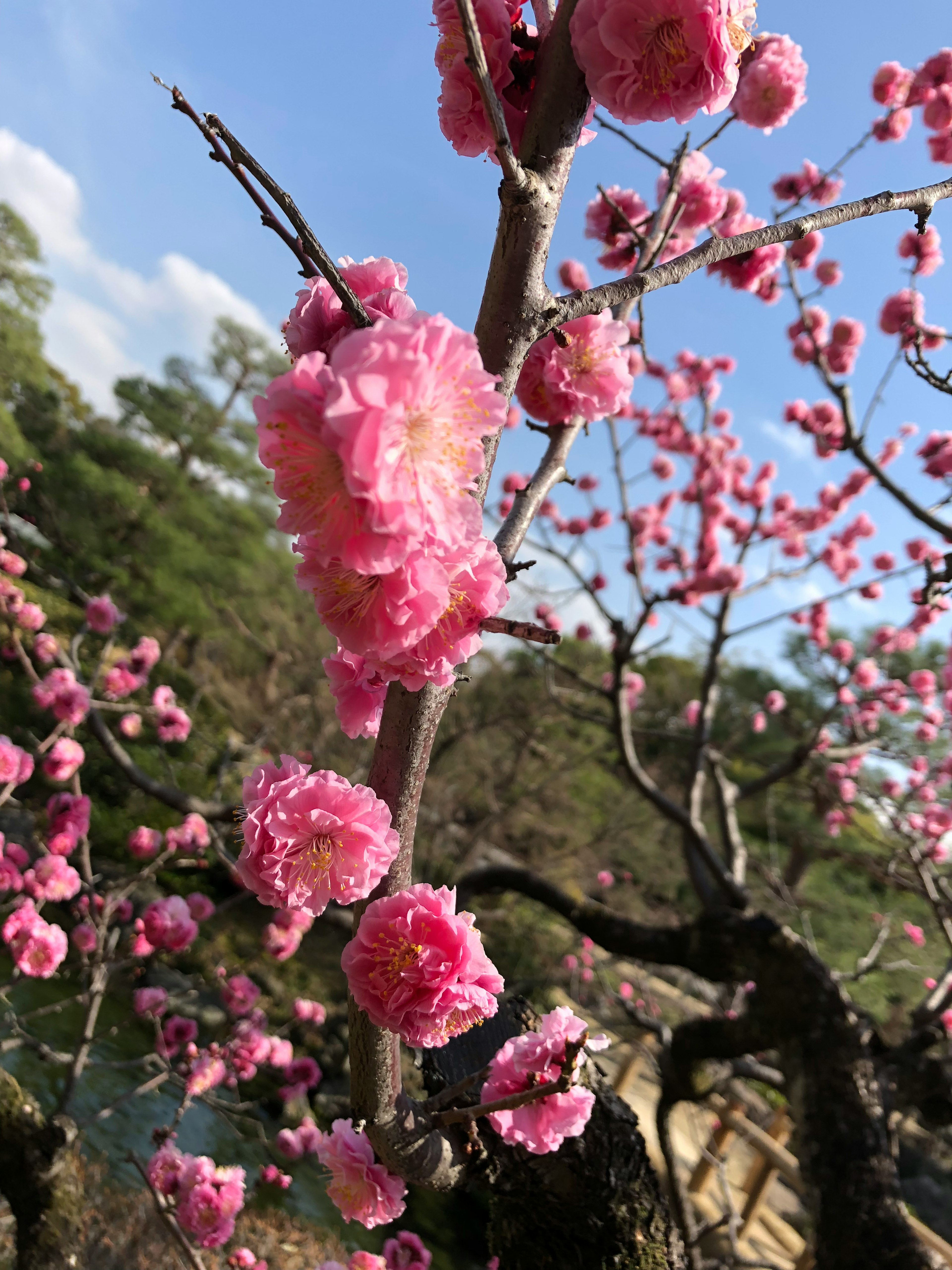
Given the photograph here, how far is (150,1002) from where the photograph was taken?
3432 millimetres

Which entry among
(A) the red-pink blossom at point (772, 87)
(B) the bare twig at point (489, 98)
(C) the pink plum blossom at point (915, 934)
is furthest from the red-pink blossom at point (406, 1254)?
(C) the pink plum blossom at point (915, 934)

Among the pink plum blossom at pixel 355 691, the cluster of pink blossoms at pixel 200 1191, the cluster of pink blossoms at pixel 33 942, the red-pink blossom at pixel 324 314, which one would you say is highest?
the red-pink blossom at pixel 324 314

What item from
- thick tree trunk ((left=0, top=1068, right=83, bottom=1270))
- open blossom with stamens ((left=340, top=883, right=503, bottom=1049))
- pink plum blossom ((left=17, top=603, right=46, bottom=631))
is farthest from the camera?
pink plum blossom ((left=17, top=603, right=46, bottom=631))

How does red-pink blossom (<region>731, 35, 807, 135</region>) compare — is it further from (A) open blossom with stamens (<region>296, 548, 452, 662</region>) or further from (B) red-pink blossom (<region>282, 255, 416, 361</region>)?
(A) open blossom with stamens (<region>296, 548, 452, 662</region>)

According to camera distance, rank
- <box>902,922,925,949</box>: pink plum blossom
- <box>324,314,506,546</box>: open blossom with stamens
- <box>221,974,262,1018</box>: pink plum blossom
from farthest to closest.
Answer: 1. <box>902,922,925,949</box>: pink plum blossom
2. <box>221,974,262,1018</box>: pink plum blossom
3. <box>324,314,506,546</box>: open blossom with stamens

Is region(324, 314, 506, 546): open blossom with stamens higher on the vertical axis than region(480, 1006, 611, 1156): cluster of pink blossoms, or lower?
higher

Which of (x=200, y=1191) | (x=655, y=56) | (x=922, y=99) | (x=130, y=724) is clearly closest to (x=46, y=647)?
(x=130, y=724)

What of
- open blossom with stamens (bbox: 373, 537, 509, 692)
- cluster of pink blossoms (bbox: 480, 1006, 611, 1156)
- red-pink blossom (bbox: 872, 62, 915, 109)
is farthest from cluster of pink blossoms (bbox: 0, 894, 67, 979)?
red-pink blossom (bbox: 872, 62, 915, 109)

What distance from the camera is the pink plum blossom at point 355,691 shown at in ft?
2.97

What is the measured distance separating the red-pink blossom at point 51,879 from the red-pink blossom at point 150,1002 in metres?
0.64

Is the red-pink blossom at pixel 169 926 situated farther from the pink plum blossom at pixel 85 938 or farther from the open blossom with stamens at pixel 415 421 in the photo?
the open blossom with stamens at pixel 415 421

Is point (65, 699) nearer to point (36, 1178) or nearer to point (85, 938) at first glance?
point (85, 938)

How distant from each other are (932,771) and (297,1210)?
610 cm

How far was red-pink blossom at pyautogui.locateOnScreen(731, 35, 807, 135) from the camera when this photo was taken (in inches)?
76.5
